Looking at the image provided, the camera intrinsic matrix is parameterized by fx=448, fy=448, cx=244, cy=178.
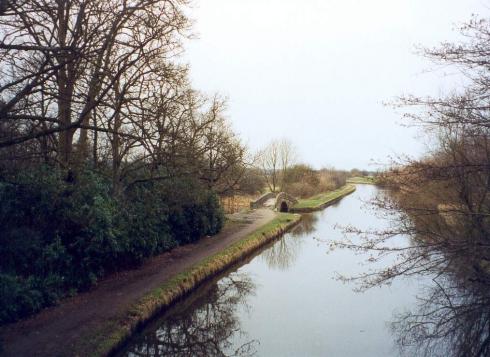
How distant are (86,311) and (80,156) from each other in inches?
163

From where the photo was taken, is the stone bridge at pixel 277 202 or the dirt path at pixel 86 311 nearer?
the dirt path at pixel 86 311

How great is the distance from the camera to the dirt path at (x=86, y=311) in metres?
6.75

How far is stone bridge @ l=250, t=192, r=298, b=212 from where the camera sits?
3216 cm

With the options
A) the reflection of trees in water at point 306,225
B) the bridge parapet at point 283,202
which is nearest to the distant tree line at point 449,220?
the reflection of trees in water at point 306,225

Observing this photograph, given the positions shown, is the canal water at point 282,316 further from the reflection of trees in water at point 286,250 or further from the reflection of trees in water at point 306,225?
the reflection of trees in water at point 306,225

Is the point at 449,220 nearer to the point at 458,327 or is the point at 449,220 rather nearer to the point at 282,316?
the point at 458,327

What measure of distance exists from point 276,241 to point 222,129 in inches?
242

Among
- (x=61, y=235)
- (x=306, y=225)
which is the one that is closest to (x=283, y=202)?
(x=306, y=225)

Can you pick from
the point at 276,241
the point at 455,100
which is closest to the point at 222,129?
the point at 276,241

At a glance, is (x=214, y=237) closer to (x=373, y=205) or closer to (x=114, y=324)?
(x=114, y=324)

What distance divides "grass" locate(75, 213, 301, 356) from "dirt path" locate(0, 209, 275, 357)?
188mm

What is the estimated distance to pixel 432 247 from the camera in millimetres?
6902

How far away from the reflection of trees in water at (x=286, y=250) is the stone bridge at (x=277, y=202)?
580cm

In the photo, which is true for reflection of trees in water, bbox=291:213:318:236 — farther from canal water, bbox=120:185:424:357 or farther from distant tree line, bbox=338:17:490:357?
distant tree line, bbox=338:17:490:357
